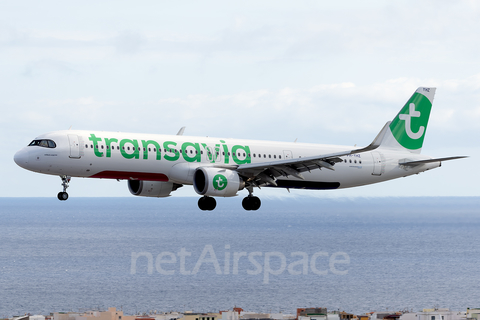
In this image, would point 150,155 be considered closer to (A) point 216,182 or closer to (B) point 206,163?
(B) point 206,163

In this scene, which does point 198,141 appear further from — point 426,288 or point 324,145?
point 426,288

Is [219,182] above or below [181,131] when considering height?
below

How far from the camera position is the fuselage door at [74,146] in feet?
142

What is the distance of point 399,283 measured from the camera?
642 feet

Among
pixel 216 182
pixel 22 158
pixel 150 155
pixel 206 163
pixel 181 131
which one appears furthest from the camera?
pixel 181 131


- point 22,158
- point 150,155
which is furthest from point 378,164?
point 22,158

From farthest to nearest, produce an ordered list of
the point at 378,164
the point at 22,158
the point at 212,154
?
the point at 378,164 → the point at 212,154 → the point at 22,158

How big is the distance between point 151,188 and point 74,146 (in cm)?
827

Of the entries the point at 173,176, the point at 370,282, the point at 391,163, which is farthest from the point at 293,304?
the point at 173,176

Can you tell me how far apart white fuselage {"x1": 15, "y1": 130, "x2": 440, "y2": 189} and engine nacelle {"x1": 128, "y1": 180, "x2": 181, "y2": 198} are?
3.90 metres

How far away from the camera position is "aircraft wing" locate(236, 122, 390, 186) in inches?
1784

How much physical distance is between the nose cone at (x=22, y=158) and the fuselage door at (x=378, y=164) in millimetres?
27539

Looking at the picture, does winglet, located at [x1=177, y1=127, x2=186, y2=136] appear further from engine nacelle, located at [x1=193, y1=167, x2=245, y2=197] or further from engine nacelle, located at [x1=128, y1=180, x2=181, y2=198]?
engine nacelle, located at [x1=193, y1=167, x2=245, y2=197]

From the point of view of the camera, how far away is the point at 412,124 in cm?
5806
